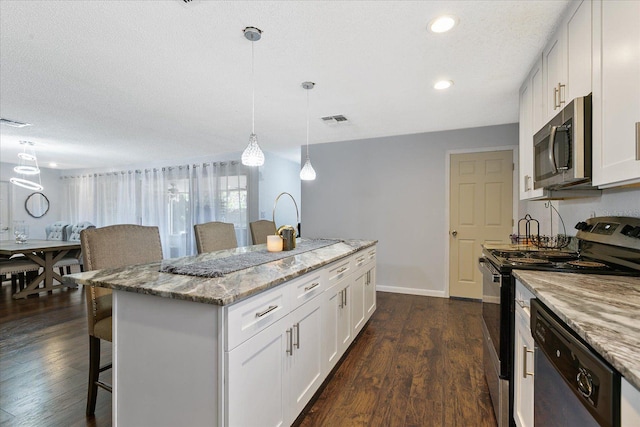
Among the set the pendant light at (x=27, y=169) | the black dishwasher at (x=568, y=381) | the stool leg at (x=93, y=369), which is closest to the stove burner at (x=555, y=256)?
the black dishwasher at (x=568, y=381)

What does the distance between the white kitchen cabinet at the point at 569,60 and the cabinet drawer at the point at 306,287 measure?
1.64m

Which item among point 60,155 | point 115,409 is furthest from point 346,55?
point 60,155

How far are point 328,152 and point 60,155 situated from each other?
206 inches

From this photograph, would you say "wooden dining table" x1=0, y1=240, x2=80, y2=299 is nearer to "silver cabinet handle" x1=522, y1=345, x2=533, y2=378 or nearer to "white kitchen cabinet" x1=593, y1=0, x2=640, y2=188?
"silver cabinet handle" x1=522, y1=345, x2=533, y2=378

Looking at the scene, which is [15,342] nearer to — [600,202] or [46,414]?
[46,414]

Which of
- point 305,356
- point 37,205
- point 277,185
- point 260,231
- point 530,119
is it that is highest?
point 530,119

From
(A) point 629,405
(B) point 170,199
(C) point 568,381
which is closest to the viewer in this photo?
(A) point 629,405

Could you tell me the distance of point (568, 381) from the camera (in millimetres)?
796

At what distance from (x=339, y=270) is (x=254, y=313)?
40.5 inches

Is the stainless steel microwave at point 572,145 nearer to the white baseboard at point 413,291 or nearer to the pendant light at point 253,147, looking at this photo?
the pendant light at point 253,147

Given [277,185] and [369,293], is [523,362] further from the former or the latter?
[277,185]

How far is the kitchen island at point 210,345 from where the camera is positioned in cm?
111

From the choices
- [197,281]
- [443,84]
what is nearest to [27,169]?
[197,281]

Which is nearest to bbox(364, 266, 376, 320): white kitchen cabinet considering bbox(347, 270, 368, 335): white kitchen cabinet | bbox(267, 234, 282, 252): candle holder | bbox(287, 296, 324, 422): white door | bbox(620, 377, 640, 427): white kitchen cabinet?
bbox(347, 270, 368, 335): white kitchen cabinet
